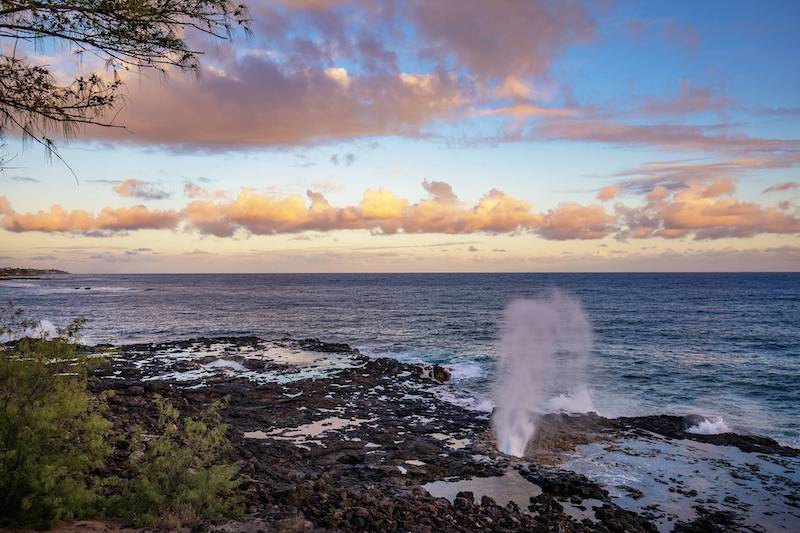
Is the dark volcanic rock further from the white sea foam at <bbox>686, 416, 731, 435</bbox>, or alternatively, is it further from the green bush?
the green bush

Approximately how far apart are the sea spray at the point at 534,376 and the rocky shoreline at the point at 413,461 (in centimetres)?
92

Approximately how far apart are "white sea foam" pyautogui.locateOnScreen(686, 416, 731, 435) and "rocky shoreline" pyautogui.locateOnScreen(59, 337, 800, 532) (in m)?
0.42

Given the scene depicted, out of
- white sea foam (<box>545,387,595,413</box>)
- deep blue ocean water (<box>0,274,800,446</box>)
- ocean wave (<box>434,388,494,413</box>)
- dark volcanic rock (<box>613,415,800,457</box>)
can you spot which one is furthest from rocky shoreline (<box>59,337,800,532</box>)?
deep blue ocean water (<box>0,274,800,446</box>)

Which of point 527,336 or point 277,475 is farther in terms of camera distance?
point 527,336

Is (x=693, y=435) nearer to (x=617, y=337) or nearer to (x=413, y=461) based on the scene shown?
(x=413, y=461)

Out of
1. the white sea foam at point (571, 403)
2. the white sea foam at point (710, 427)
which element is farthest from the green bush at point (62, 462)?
the white sea foam at point (710, 427)

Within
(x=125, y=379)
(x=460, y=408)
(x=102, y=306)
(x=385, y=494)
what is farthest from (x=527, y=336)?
(x=102, y=306)

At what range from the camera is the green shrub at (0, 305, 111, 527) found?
9305mm

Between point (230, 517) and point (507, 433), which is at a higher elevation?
point (230, 517)

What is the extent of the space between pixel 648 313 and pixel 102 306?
9168 cm

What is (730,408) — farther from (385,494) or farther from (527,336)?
(527,336)

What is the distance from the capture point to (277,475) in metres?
16.2

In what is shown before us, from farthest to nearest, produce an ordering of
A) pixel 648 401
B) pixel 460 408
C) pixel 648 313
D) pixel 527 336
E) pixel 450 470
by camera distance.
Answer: pixel 648 313
pixel 527 336
pixel 648 401
pixel 460 408
pixel 450 470

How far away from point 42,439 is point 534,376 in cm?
3273
